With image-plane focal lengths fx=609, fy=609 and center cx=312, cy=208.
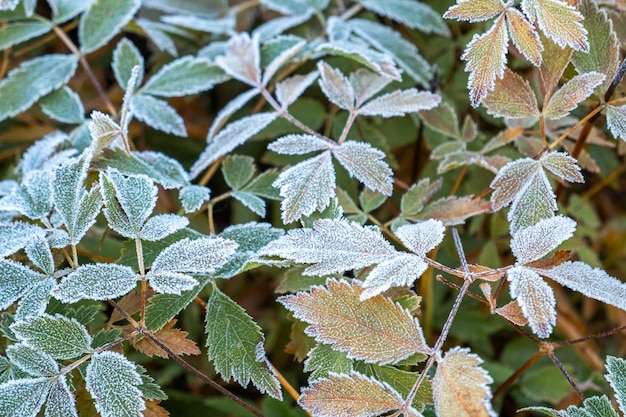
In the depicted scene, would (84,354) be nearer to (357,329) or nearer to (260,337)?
(260,337)

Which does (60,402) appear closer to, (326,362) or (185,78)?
(326,362)

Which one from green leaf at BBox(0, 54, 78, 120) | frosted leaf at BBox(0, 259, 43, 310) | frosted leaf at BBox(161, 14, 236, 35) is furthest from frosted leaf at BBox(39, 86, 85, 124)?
frosted leaf at BBox(0, 259, 43, 310)

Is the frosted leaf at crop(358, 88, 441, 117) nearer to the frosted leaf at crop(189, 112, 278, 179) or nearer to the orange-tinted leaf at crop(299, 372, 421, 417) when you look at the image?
the frosted leaf at crop(189, 112, 278, 179)

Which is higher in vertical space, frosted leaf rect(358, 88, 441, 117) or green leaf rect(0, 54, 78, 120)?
green leaf rect(0, 54, 78, 120)

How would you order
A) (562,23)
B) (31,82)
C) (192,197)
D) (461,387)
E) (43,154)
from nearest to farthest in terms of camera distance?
(461,387)
(562,23)
(192,197)
(43,154)
(31,82)

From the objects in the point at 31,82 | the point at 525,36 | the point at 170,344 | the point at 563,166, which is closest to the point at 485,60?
the point at 525,36

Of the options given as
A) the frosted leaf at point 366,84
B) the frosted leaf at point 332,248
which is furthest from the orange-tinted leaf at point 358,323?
the frosted leaf at point 366,84

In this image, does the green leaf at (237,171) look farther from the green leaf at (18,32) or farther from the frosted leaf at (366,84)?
the green leaf at (18,32)
